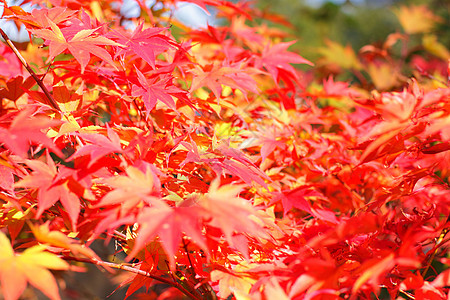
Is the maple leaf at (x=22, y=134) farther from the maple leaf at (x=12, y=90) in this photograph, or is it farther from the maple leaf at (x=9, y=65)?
the maple leaf at (x=9, y=65)

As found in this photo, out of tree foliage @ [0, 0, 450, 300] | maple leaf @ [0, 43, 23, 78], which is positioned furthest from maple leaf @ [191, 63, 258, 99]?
maple leaf @ [0, 43, 23, 78]

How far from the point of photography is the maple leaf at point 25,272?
0.39m

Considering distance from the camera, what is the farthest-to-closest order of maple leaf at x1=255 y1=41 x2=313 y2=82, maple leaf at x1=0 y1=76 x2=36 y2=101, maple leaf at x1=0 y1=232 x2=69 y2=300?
maple leaf at x1=255 y1=41 x2=313 y2=82, maple leaf at x1=0 y1=76 x2=36 y2=101, maple leaf at x1=0 y1=232 x2=69 y2=300

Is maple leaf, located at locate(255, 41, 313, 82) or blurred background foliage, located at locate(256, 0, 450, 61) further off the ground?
maple leaf, located at locate(255, 41, 313, 82)

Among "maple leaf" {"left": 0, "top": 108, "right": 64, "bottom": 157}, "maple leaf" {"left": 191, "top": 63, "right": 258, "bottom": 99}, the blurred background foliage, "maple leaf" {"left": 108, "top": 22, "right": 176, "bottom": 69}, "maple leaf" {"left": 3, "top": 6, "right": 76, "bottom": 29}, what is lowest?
the blurred background foliage

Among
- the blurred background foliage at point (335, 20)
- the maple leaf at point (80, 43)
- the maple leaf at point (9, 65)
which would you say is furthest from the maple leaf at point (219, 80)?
the blurred background foliage at point (335, 20)

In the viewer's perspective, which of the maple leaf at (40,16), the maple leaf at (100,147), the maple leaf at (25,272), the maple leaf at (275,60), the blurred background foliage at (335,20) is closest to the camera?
the maple leaf at (25,272)

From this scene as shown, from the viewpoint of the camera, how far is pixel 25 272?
1.32 ft

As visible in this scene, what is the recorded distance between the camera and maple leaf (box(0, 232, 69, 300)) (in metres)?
0.39

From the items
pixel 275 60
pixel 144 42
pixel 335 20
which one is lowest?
pixel 335 20

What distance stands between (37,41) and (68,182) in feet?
2.45

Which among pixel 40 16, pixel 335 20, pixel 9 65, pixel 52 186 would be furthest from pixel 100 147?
pixel 335 20

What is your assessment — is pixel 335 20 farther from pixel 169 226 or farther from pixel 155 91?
pixel 169 226

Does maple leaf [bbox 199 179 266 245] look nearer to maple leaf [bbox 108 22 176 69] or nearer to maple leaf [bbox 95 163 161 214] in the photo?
maple leaf [bbox 95 163 161 214]
